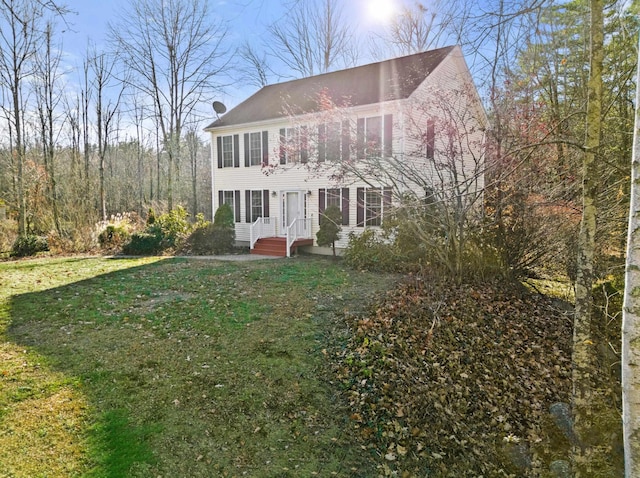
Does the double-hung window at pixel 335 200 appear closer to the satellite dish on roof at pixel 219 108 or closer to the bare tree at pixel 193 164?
the satellite dish on roof at pixel 219 108

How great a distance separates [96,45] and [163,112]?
13.3 ft

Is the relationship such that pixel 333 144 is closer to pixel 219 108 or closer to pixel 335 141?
pixel 335 141

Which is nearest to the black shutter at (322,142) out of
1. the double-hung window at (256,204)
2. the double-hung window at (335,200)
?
A: the double-hung window at (335,200)

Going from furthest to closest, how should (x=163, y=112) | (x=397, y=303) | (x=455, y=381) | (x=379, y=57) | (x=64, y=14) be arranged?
(x=163, y=112) → (x=379, y=57) → (x=397, y=303) → (x=455, y=381) → (x=64, y=14)

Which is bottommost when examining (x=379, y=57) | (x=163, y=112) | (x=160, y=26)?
(x=163, y=112)

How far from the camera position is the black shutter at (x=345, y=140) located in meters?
10.3

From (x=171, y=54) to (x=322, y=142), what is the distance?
13.0 m

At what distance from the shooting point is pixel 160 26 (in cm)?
1892

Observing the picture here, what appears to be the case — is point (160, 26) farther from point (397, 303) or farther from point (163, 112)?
point (397, 303)

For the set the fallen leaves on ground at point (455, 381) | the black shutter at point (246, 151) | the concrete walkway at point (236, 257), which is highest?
the black shutter at point (246, 151)

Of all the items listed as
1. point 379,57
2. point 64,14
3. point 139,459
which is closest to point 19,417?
point 139,459

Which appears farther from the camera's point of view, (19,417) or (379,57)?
(379,57)

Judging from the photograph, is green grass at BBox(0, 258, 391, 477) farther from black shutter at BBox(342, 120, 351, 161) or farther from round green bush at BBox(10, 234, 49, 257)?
round green bush at BBox(10, 234, 49, 257)

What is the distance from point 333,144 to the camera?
10.5m
